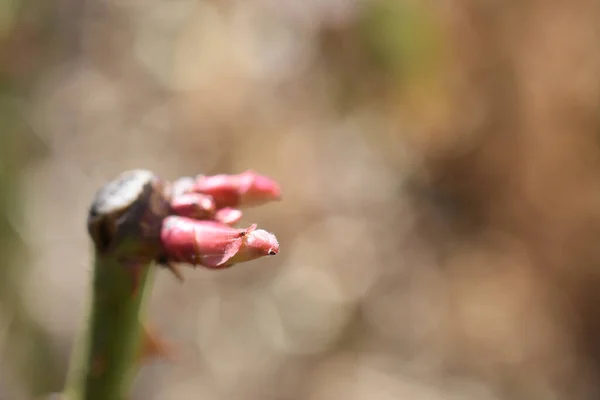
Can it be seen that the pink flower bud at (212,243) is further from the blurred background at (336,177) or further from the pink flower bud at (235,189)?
the blurred background at (336,177)

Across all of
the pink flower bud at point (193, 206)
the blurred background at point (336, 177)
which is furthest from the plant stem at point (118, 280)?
the blurred background at point (336, 177)

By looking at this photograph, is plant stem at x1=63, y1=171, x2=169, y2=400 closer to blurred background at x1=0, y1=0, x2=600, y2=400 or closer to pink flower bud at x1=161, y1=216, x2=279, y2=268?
pink flower bud at x1=161, y1=216, x2=279, y2=268

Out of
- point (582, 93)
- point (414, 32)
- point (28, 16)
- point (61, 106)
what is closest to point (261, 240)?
point (414, 32)

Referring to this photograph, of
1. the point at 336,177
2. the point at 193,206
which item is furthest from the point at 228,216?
the point at 336,177

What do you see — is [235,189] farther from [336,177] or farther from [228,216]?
[336,177]

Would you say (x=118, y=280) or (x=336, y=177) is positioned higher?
(x=118, y=280)

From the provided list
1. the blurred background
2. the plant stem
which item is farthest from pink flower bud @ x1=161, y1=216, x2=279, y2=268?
the blurred background
